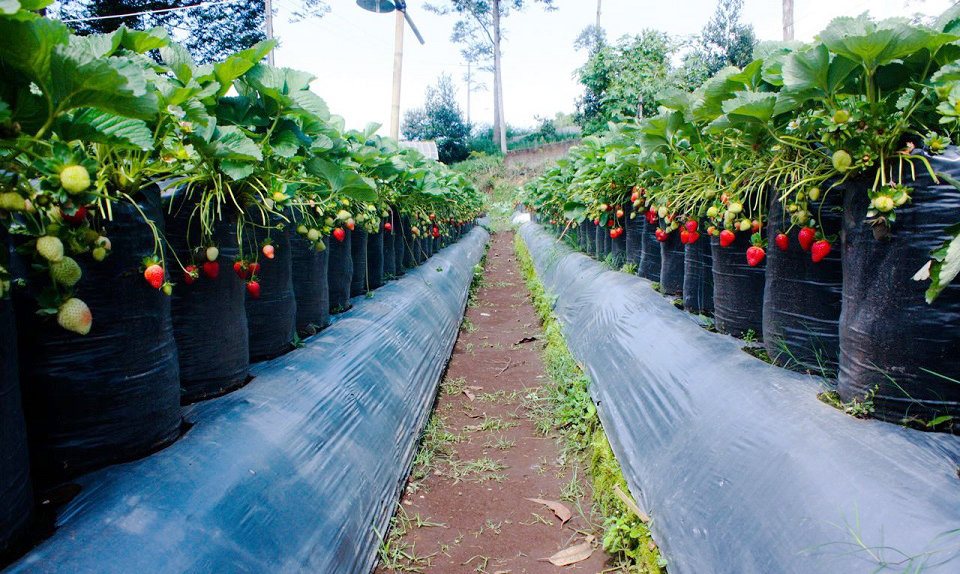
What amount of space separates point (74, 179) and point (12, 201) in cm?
11

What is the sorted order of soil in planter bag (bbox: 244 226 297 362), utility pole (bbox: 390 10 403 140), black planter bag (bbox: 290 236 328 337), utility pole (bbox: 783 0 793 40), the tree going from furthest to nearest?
the tree < utility pole (bbox: 783 0 793 40) < utility pole (bbox: 390 10 403 140) < black planter bag (bbox: 290 236 328 337) < soil in planter bag (bbox: 244 226 297 362)

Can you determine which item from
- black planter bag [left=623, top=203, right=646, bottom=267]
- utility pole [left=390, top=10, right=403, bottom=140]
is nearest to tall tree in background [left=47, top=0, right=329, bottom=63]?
utility pole [left=390, top=10, right=403, bottom=140]

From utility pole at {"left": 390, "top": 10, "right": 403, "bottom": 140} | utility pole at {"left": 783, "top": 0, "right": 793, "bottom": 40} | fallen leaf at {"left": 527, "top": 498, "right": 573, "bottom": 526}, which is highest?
utility pole at {"left": 783, "top": 0, "right": 793, "bottom": 40}

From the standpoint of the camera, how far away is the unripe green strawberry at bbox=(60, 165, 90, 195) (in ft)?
3.48

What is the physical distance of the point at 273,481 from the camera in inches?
58.7

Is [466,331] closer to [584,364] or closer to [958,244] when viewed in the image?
[584,364]

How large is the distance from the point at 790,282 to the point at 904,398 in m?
0.57

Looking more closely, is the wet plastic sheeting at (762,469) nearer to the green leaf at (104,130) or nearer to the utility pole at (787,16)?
the green leaf at (104,130)

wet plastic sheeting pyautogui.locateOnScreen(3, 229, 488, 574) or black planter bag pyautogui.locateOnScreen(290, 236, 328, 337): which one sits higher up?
black planter bag pyautogui.locateOnScreen(290, 236, 328, 337)

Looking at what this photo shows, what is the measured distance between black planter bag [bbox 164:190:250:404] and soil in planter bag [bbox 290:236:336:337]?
0.69 meters

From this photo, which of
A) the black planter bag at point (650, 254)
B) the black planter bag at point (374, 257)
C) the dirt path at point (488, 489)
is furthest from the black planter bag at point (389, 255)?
the black planter bag at point (650, 254)

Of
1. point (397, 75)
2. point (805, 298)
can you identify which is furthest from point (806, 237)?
point (397, 75)

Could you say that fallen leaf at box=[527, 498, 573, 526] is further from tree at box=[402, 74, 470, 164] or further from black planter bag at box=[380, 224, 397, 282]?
tree at box=[402, 74, 470, 164]

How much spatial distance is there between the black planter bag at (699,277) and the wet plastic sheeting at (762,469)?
20 centimetres
